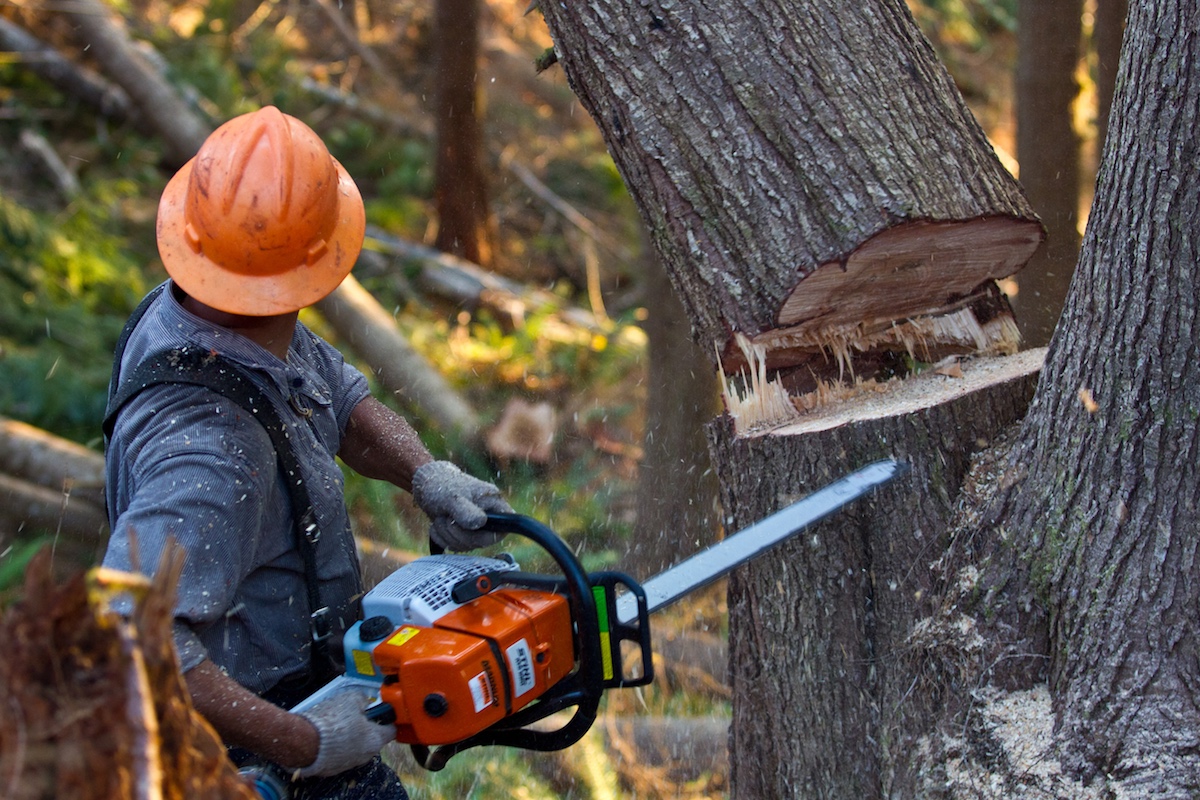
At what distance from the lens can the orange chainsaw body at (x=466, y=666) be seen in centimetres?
188

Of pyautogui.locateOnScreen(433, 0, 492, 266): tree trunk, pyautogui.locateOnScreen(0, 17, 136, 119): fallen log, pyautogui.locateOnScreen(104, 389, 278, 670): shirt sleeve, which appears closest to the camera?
pyautogui.locateOnScreen(104, 389, 278, 670): shirt sleeve

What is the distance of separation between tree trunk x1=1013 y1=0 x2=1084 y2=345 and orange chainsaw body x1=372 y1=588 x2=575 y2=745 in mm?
Answer: 2397

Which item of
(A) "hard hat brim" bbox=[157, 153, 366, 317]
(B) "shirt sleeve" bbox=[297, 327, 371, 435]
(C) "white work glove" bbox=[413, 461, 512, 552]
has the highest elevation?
(A) "hard hat brim" bbox=[157, 153, 366, 317]

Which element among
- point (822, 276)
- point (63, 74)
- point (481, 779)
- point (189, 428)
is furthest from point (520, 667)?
point (63, 74)

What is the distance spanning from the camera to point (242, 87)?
26.7ft

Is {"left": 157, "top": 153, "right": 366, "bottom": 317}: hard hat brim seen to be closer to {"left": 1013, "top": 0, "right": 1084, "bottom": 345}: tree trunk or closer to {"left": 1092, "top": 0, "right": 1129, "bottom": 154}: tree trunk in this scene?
{"left": 1013, "top": 0, "right": 1084, "bottom": 345}: tree trunk

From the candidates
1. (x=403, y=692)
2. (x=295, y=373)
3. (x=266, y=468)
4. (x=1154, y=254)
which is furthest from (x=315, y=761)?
(x=1154, y=254)

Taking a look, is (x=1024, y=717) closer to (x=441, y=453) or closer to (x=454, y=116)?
(x=441, y=453)

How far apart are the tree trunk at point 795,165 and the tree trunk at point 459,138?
4.32 metres

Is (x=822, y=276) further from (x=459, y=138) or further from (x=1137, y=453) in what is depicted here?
(x=459, y=138)

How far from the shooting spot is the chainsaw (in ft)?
6.23

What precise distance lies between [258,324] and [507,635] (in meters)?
0.76

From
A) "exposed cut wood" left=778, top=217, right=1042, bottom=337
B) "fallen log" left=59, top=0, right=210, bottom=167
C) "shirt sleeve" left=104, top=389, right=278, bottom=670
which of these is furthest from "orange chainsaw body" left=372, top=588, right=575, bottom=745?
"fallen log" left=59, top=0, right=210, bottom=167

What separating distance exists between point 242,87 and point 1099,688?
791 cm
